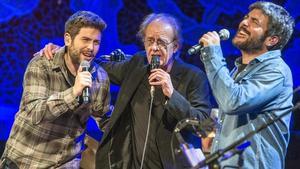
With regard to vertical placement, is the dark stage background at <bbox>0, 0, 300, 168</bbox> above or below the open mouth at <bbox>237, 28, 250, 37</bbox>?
above

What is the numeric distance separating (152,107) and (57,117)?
506 millimetres

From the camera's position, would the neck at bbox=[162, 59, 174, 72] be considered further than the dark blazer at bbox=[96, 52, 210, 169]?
Yes

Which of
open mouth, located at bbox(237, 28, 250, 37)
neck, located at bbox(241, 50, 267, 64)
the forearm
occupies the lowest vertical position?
the forearm

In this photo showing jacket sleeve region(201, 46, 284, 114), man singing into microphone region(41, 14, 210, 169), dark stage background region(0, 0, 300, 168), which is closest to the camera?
jacket sleeve region(201, 46, 284, 114)

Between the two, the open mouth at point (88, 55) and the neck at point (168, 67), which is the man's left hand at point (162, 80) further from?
the open mouth at point (88, 55)

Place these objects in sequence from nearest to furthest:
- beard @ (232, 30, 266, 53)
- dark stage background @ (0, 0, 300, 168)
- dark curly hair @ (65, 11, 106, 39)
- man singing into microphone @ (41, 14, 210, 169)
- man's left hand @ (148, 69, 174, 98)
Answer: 1. beard @ (232, 30, 266, 53)
2. man's left hand @ (148, 69, 174, 98)
3. man singing into microphone @ (41, 14, 210, 169)
4. dark curly hair @ (65, 11, 106, 39)
5. dark stage background @ (0, 0, 300, 168)

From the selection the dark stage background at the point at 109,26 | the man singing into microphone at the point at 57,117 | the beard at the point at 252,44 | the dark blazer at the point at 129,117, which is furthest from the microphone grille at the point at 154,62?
the dark stage background at the point at 109,26

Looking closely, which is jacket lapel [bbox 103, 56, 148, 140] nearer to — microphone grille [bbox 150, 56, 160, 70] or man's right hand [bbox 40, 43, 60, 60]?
microphone grille [bbox 150, 56, 160, 70]

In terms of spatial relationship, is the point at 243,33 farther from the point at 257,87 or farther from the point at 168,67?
the point at 168,67

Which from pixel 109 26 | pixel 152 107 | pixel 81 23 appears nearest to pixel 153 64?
pixel 152 107

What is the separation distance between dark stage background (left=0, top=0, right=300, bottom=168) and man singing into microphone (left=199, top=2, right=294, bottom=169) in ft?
6.55

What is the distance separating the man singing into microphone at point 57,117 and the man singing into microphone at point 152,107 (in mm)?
144

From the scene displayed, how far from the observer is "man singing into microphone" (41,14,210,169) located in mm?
2994

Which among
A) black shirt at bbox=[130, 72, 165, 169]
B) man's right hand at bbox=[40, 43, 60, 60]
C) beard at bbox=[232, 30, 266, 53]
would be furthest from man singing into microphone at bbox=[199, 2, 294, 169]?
man's right hand at bbox=[40, 43, 60, 60]
